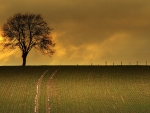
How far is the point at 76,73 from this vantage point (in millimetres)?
81750

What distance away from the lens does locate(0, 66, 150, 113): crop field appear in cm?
5862

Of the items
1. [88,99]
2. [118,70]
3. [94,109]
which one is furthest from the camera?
[118,70]

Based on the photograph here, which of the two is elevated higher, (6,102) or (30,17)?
(30,17)

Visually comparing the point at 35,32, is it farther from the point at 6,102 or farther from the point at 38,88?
the point at 6,102

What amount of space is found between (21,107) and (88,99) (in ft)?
33.6

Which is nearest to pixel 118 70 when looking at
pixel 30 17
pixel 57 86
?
pixel 57 86

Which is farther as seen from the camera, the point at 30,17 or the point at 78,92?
the point at 30,17

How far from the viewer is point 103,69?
3501 inches

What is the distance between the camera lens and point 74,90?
67.6 meters

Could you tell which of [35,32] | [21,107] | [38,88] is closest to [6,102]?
[21,107]

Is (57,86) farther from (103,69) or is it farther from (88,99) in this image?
(103,69)

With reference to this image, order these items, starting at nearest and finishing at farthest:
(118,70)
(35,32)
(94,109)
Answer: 1. (94,109)
2. (118,70)
3. (35,32)

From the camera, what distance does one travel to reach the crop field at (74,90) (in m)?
58.6

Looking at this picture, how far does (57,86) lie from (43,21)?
37.8m
